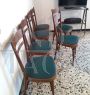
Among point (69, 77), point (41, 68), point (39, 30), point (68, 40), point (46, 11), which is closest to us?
point (41, 68)

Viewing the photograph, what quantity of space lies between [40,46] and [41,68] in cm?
66

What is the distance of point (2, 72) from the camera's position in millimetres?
1541

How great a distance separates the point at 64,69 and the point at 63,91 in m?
0.55

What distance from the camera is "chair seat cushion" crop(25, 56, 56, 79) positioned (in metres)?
1.75

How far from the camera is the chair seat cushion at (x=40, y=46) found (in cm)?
234

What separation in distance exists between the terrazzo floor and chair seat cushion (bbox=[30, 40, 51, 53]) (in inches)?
18.9

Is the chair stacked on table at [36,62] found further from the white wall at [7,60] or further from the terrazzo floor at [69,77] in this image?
the terrazzo floor at [69,77]

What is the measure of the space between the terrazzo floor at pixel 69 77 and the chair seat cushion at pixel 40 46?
0.48 m

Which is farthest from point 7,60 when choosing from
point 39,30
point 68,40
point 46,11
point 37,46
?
point 46,11

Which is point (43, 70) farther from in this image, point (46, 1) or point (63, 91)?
point (46, 1)

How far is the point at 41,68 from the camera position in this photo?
1832mm

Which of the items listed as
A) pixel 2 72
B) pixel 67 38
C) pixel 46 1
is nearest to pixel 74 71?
pixel 67 38

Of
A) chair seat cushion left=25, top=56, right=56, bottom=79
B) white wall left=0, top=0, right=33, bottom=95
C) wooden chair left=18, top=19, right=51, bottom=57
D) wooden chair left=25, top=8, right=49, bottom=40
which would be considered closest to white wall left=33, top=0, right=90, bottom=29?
wooden chair left=25, top=8, right=49, bottom=40

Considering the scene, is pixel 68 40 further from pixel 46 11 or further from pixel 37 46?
pixel 46 11
